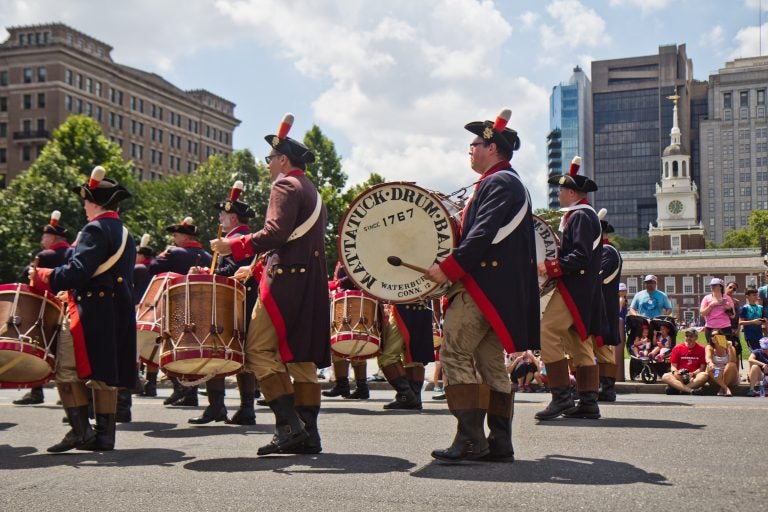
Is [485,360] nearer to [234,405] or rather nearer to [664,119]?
[234,405]

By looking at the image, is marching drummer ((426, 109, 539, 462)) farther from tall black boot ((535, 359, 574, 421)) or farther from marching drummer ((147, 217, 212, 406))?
marching drummer ((147, 217, 212, 406))

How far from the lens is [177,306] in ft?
24.7

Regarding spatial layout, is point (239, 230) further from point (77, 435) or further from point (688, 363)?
point (688, 363)

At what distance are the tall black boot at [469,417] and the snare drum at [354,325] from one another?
4.61 meters

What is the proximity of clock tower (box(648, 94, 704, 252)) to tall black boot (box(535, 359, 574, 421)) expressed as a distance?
14445cm

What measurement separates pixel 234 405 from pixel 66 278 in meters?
5.35

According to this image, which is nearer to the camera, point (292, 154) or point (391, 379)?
point (292, 154)

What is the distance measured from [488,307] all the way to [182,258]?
5944mm

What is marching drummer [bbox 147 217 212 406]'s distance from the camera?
38.7 ft

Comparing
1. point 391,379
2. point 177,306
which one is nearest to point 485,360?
point 177,306

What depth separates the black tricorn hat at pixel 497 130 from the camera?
7125mm

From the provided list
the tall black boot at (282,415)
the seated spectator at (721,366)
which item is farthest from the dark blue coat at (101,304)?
the seated spectator at (721,366)

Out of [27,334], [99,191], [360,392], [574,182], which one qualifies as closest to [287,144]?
[99,191]

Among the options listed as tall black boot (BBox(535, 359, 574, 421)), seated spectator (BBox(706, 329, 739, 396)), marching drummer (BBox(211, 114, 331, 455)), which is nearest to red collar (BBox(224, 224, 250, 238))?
marching drummer (BBox(211, 114, 331, 455))
